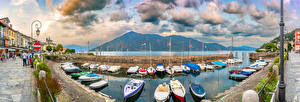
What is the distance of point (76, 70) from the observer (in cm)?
3422

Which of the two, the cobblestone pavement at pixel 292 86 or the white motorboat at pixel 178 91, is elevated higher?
the cobblestone pavement at pixel 292 86

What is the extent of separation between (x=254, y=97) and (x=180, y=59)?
47.4 m

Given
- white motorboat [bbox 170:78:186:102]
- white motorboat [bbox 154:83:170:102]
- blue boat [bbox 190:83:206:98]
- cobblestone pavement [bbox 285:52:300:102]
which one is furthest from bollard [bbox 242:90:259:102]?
blue boat [bbox 190:83:206:98]

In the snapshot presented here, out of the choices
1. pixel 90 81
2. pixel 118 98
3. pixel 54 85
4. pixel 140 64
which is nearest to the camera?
pixel 54 85

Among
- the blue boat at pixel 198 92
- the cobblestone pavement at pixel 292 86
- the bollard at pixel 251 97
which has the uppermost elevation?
the bollard at pixel 251 97

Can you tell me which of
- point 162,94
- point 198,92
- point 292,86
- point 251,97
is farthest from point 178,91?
point 251,97

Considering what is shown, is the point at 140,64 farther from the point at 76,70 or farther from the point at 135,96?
the point at 135,96

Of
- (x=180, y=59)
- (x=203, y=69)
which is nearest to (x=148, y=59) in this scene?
(x=180, y=59)

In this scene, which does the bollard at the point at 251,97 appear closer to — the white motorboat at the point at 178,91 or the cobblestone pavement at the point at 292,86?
the cobblestone pavement at the point at 292,86

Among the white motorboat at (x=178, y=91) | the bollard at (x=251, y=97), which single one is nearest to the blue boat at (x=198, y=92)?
the white motorboat at (x=178, y=91)

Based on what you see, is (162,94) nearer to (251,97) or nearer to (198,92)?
(198,92)

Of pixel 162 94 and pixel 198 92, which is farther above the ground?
pixel 162 94

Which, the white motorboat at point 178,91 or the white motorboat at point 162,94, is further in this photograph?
the white motorboat at point 178,91

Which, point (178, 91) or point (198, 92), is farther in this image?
point (198, 92)
